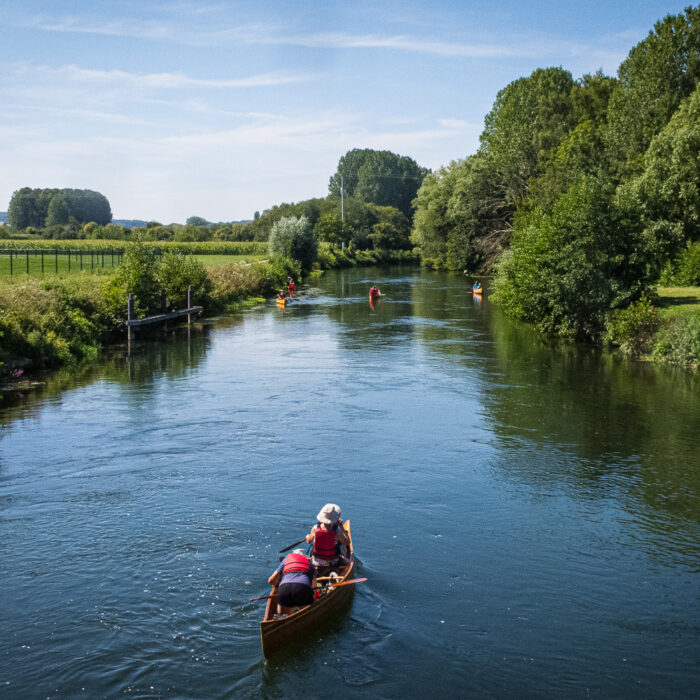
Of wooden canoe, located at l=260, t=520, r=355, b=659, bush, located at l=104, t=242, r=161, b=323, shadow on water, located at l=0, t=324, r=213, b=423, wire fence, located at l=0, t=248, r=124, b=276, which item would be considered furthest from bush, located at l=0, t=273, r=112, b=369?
wooden canoe, located at l=260, t=520, r=355, b=659

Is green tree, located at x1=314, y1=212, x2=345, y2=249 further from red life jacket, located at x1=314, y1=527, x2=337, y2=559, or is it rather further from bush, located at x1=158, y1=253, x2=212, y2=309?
red life jacket, located at x1=314, y1=527, x2=337, y2=559

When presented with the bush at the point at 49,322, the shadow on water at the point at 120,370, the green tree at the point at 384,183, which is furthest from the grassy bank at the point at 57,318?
the green tree at the point at 384,183

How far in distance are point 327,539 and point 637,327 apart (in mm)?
25674

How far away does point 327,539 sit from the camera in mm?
11672

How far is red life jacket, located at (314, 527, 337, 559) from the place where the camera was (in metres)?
11.7

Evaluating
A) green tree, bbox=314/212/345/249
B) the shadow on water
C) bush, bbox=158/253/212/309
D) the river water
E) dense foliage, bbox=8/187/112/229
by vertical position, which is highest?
dense foliage, bbox=8/187/112/229

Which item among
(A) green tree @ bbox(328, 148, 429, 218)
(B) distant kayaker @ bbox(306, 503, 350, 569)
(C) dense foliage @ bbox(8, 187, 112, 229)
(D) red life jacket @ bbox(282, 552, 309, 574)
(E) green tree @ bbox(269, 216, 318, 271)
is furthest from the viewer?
(A) green tree @ bbox(328, 148, 429, 218)

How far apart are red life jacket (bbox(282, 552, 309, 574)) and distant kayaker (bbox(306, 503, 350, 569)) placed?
83cm

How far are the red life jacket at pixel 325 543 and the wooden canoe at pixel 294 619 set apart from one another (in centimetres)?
51

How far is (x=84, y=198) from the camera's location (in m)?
188

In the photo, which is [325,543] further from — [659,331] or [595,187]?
[595,187]

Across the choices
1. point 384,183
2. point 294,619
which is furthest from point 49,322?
point 384,183

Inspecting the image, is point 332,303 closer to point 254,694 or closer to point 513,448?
point 513,448

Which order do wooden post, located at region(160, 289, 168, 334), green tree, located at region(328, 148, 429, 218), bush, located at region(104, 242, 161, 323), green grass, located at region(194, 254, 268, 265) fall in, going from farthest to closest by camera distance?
green tree, located at region(328, 148, 429, 218) < green grass, located at region(194, 254, 268, 265) < wooden post, located at region(160, 289, 168, 334) < bush, located at region(104, 242, 161, 323)
